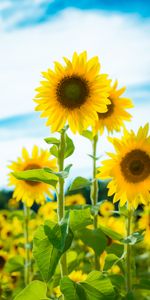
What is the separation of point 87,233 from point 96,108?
2.07 feet

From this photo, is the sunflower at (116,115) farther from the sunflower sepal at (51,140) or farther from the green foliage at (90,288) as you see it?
the green foliage at (90,288)

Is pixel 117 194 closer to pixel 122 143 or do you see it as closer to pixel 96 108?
pixel 122 143

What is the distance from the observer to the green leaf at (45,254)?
102 inches

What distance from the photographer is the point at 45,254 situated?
103 inches

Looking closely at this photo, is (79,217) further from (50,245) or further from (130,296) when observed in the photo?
(130,296)

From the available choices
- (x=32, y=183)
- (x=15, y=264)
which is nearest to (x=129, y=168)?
(x=32, y=183)

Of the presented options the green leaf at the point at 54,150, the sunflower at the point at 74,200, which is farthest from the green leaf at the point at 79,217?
the sunflower at the point at 74,200

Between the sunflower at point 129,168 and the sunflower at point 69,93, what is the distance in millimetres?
190

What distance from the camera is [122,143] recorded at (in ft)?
9.91

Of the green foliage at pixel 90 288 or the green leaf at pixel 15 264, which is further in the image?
the green leaf at pixel 15 264

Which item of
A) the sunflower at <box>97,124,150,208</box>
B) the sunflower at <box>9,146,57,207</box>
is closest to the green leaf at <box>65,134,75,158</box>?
the sunflower at <box>97,124,150,208</box>

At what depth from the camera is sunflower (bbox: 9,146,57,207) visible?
13.8 feet

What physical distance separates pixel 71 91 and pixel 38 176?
542 millimetres

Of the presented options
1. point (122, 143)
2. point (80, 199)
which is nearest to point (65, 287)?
point (122, 143)
